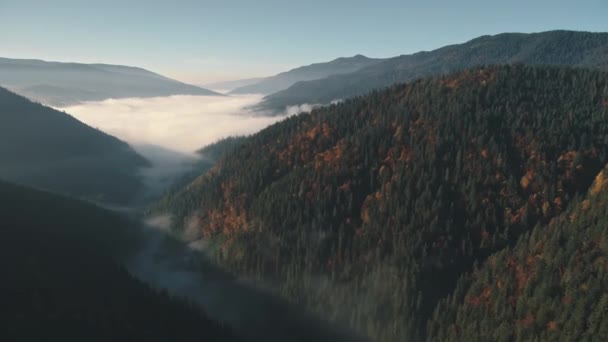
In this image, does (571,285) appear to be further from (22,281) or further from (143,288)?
A: (22,281)

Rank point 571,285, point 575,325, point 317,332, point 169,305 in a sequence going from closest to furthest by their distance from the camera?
point 575,325 < point 571,285 < point 169,305 < point 317,332

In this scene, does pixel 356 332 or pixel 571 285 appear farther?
pixel 356 332

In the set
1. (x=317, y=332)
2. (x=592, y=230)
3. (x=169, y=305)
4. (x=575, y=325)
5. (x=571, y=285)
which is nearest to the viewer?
(x=575, y=325)

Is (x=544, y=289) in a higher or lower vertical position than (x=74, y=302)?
lower

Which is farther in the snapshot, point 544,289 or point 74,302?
point 544,289

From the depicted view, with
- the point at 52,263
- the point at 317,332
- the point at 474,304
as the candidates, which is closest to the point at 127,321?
the point at 52,263
